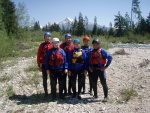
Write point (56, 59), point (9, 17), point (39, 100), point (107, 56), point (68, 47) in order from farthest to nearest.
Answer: point (9, 17) → point (39, 100) → point (68, 47) → point (56, 59) → point (107, 56)

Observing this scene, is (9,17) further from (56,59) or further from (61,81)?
(56,59)

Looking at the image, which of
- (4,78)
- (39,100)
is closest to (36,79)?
(4,78)

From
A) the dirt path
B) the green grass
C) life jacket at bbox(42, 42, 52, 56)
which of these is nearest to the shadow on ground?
the dirt path

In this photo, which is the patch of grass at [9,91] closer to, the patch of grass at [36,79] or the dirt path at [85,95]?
the dirt path at [85,95]

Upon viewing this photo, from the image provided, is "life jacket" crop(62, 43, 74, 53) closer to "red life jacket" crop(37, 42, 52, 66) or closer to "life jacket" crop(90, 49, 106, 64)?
"red life jacket" crop(37, 42, 52, 66)

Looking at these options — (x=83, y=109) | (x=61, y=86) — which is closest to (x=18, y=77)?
(x=61, y=86)

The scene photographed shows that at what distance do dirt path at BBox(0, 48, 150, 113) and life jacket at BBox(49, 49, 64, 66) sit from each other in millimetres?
1224

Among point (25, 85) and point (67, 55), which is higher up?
point (67, 55)

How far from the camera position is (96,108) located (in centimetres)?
714

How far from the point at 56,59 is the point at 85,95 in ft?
5.95

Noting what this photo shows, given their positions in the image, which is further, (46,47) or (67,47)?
(67,47)

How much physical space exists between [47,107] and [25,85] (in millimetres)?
2837

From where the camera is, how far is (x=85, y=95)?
8.73 m

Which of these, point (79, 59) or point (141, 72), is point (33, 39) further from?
point (79, 59)
